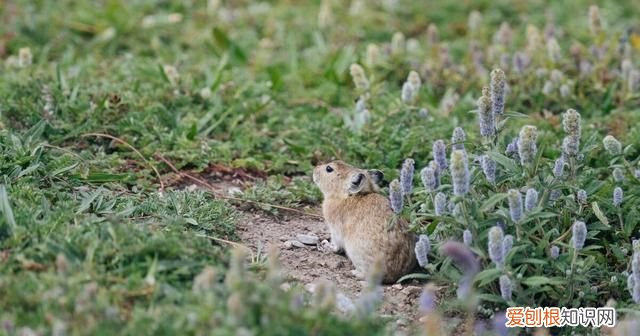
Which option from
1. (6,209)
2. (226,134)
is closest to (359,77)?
(226,134)

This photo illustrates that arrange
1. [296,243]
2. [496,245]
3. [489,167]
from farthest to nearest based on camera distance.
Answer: [296,243] < [489,167] < [496,245]

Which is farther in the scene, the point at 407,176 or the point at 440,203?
the point at 407,176

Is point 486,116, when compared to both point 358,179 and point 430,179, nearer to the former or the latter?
point 430,179

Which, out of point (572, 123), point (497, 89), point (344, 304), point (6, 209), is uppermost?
point (497, 89)

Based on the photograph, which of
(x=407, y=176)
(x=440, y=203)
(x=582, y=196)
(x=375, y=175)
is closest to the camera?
(x=440, y=203)

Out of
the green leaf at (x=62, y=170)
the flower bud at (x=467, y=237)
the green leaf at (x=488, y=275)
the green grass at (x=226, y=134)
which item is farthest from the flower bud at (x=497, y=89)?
the green leaf at (x=62, y=170)

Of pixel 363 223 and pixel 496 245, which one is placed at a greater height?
pixel 496 245

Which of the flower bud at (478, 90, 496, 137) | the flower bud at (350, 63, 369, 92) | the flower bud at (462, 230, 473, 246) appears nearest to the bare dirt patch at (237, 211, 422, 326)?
the flower bud at (462, 230, 473, 246)

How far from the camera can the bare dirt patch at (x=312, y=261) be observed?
6.23 m

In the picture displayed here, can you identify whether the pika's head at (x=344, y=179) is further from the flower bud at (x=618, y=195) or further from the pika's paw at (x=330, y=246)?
the flower bud at (x=618, y=195)

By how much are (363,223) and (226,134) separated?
7.54 feet

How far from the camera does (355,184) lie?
7113mm

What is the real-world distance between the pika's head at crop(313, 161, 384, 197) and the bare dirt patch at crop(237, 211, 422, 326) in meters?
0.31

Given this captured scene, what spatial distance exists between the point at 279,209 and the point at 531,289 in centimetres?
221
